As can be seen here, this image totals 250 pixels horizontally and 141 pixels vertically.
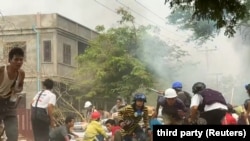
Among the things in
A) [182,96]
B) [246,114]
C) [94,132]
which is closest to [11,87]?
[182,96]

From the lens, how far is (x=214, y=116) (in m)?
8.30

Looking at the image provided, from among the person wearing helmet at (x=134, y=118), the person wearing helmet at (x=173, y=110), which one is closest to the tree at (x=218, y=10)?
the person wearing helmet at (x=134, y=118)

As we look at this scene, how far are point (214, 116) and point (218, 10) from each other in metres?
4.11

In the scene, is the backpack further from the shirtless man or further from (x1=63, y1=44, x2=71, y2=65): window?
(x1=63, y1=44, x2=71, y2=65): window

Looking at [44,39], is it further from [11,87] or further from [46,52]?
[11,87]

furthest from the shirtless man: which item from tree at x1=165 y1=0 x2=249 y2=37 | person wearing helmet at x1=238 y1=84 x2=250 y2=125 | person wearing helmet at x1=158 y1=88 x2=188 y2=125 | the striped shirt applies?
person wearing helmet at x1=238 y1=84 x2=250 y2=125

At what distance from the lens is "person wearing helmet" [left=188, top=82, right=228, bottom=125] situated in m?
8.25

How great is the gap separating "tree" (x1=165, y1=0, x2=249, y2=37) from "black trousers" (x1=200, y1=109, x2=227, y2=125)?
3707 millimetres

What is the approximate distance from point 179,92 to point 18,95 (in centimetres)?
420

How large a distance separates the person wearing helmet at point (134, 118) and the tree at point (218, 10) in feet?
13.7

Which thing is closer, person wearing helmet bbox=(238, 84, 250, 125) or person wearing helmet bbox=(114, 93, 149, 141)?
person wearing helmet bbox=(114, 93, 149, 141)

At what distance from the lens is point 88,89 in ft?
91.5

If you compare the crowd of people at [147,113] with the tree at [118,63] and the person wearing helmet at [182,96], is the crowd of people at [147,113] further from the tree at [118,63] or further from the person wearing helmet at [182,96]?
the tree at [118,63]

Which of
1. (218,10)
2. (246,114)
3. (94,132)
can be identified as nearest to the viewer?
(218,10)
